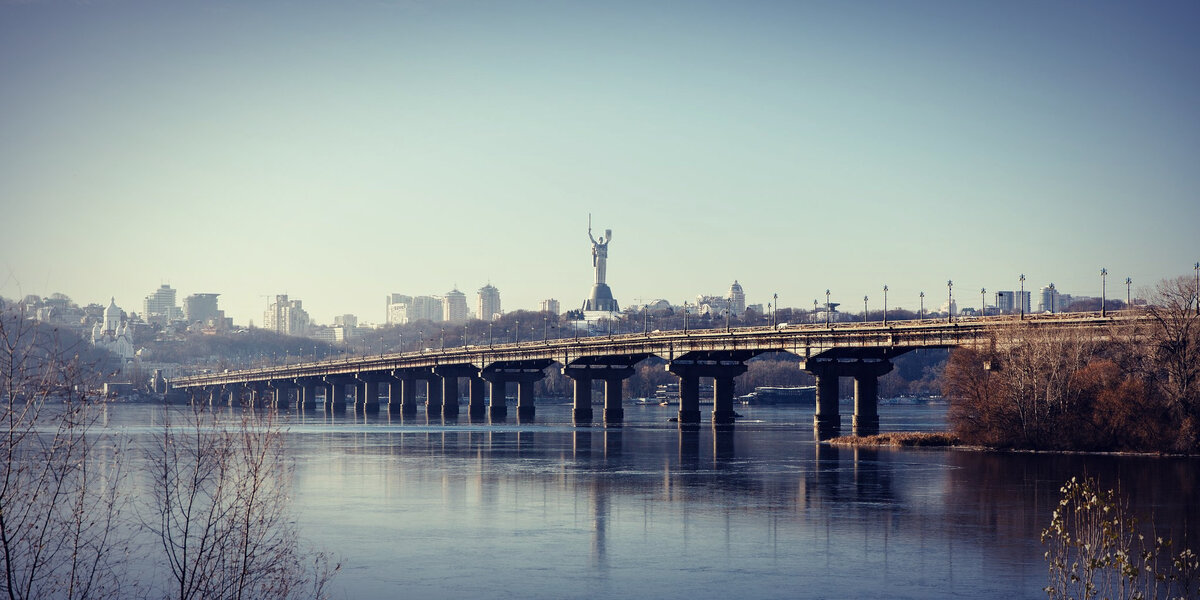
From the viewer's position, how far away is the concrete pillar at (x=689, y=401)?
13850cm

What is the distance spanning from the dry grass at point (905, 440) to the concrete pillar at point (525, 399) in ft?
273

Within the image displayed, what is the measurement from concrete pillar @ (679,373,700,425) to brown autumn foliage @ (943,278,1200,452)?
53.3 metres

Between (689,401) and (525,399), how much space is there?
43.5 meters

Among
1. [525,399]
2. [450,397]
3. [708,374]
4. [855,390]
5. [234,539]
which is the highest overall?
[234,539]

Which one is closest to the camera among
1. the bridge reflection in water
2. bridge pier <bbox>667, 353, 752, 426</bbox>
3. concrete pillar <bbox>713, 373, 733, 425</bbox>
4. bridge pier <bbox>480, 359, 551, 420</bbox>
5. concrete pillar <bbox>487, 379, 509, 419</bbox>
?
the bridge reflection in water

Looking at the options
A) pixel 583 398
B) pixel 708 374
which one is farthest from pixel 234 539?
pixel 583 398

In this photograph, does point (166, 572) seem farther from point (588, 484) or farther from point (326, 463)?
point (326, 463)

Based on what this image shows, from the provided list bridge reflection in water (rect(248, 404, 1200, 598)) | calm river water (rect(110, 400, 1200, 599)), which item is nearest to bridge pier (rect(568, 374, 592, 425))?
bridge reflection in water (rect(248, 404, 1200, 598))

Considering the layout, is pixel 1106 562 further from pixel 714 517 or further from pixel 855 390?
pixel 855 390

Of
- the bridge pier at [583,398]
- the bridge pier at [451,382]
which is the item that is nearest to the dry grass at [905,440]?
the bridge pier at [583,398]

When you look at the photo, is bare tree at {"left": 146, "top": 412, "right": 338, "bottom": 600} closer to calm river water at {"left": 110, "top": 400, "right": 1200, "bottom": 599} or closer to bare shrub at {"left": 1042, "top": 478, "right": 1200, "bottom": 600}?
calm river water at {"left": 110, "top": 400, "right": 1200, "bottom": 599}

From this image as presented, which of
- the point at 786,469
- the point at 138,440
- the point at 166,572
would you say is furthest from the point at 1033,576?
the point at 138,440

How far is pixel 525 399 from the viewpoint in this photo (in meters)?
178

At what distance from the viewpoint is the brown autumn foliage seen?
240ft
